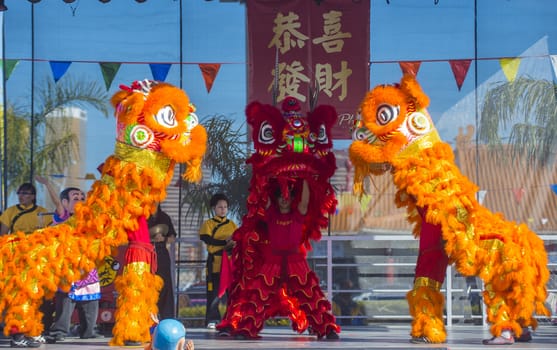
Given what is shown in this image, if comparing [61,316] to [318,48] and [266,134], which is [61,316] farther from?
[318,48]

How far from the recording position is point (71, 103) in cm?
901

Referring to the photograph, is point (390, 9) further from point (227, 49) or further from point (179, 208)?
point (179, 208)

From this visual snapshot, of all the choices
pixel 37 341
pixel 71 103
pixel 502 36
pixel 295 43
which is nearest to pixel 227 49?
pixel 295 43

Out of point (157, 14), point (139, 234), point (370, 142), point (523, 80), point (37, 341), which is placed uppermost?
point (157, 14)

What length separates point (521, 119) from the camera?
882cm

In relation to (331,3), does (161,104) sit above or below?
below

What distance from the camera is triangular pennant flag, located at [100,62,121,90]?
890 centimetres

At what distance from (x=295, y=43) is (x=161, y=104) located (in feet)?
8.50

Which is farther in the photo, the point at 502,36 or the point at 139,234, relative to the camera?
the point at 502,36

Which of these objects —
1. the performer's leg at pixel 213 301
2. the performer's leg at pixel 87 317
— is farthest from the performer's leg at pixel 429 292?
the performer's leg at pixel 87 317

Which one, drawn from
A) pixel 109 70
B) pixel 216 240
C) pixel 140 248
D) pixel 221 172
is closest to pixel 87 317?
pixel 140 248

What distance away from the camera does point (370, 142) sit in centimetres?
649

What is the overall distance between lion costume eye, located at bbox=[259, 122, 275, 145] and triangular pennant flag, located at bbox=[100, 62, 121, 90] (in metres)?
2.67

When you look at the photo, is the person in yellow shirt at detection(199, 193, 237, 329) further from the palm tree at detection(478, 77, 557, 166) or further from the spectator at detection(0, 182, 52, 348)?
the palm tree at detection(478, 77, 557, 166)
